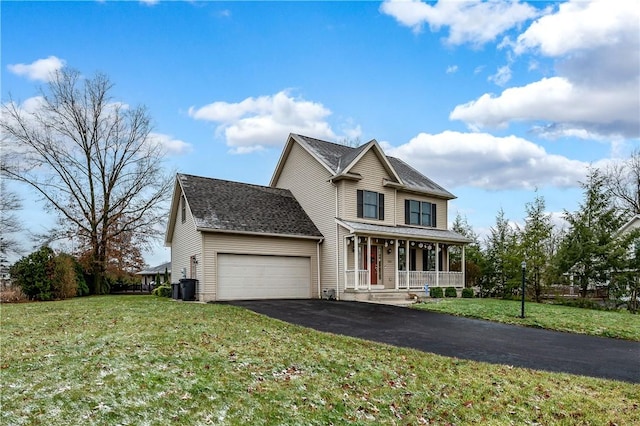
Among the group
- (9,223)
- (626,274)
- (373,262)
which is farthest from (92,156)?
(626,274)

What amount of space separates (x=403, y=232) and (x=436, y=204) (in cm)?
478

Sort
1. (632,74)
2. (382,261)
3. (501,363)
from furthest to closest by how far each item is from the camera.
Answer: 1. (382,261)
2. (632,74)
3. (501,363)

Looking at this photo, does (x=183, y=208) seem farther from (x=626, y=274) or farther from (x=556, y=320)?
(x=626, y=274)

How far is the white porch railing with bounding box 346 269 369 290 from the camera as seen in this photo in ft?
62.5

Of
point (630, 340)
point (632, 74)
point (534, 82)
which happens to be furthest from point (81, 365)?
point (632, 74)

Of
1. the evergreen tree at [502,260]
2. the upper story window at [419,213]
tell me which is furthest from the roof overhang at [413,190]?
the evergreen tree at [502,260]

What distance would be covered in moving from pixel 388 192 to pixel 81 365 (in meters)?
17.2

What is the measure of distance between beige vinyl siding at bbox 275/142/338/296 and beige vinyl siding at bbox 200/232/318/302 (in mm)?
568

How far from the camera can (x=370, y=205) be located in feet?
68.3

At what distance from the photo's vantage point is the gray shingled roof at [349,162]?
20625 mm

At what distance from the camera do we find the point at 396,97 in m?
17.5

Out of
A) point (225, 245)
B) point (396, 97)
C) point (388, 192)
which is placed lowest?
point (225, 245)

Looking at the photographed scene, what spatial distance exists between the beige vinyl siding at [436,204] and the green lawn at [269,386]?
14.3 meters

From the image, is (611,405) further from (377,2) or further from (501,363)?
(377,2)
